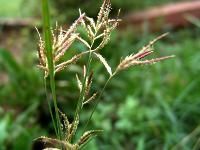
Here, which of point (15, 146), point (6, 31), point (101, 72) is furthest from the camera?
point (6, 31)

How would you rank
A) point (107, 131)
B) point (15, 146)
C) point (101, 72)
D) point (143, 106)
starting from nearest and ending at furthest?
point (15, 146) → point (107, 131) → point (143, 106) → point (101, 72)

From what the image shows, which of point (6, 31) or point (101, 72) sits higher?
point (6, 31)

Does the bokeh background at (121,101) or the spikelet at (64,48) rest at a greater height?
the spikelet at (64,48)

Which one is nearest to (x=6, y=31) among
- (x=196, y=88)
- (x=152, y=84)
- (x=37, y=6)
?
(x=37, y=6)

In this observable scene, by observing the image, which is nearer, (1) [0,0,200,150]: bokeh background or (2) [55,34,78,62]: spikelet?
(2) [55,34,78,62]: spikelet

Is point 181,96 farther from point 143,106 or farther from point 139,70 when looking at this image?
point 139,70

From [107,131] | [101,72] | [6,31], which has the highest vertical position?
[6,31]

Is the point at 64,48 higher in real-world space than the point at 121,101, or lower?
higher

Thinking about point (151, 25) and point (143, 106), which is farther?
point (151, 25)

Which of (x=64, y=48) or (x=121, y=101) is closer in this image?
(x=64, y=48)

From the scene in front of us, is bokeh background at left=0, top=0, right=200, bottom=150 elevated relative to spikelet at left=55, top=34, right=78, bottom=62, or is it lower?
lower

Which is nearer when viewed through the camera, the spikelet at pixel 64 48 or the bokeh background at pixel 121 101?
the spikelet at pixel 64 48
